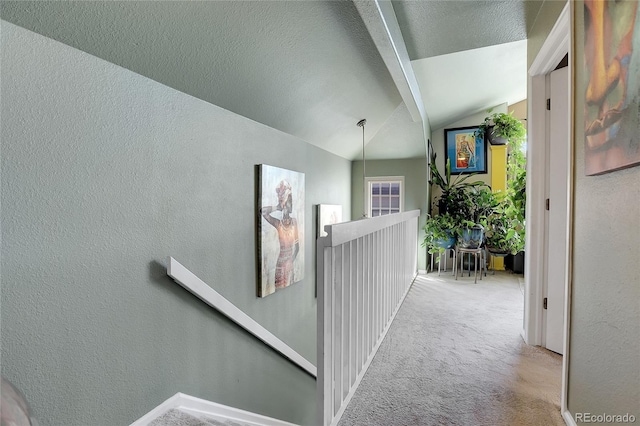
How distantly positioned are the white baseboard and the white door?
0.79m

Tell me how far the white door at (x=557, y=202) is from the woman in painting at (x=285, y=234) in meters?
2.11

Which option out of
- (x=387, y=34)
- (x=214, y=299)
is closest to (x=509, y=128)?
(x=387, y=34)

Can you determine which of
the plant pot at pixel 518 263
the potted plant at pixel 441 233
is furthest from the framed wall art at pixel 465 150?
the plant pot at pixel 518 263

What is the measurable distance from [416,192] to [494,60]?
2.21m

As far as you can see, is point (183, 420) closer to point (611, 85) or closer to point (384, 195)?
point (611, 85)

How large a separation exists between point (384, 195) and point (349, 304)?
3.94m

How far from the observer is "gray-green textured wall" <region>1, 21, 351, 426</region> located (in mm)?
1229

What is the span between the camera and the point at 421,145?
15.3 feet

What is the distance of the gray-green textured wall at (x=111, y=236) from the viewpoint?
1.23 m

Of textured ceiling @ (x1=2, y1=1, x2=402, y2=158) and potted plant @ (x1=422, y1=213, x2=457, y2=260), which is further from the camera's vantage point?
potted plant @ (x1=422, y1=213, x2=457, y2=260)

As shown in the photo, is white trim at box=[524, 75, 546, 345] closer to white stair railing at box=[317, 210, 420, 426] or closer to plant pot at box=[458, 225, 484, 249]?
white stair railing at box=[317, 210, 420, 426]

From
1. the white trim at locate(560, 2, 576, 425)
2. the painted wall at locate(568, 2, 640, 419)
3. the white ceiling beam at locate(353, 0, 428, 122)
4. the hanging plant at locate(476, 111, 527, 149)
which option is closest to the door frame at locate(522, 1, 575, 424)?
the white trim at locate(560, 2, 576, 425)

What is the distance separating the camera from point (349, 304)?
1.56m

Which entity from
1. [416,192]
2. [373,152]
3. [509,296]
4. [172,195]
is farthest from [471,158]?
[172,195]
